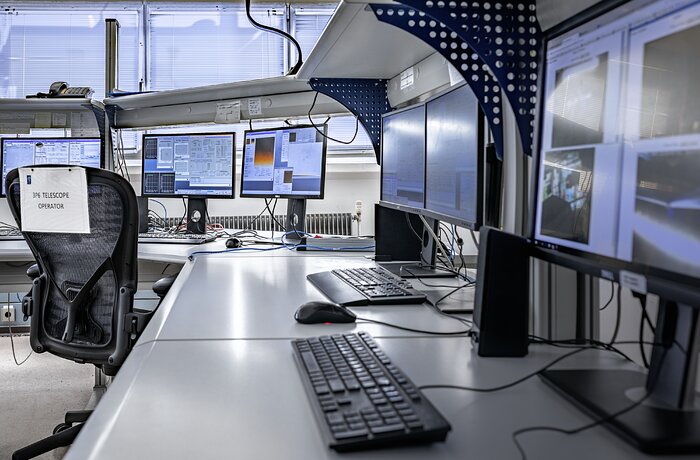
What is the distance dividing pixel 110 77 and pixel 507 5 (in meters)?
Answer: 2.68

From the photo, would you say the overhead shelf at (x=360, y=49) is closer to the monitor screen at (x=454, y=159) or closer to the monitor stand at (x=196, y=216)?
the monitor screen at (x=454, y=159)

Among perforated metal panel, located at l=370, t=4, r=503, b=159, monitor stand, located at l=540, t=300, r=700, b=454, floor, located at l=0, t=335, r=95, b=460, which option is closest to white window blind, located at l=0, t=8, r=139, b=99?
floor, located at l=0, t=335, r=95, b=460

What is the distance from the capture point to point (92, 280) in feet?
6.41

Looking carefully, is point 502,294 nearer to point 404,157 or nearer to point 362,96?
point 404,157

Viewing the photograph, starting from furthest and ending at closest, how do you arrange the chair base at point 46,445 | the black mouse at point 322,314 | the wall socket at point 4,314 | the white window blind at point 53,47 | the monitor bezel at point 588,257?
the white window blind at point 53,47 → the wall socket at point 4,314 → the chair base at point 46,445 → the black mouse at point 322,314 → the monitor bezel at point 588,257

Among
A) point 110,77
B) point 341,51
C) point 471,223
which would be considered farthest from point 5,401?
point 471,223

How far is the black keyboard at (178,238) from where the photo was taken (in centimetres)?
256

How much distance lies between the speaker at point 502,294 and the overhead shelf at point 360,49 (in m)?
0.59

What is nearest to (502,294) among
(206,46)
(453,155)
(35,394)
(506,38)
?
(506,38)

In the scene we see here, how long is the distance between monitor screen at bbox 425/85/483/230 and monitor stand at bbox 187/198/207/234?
1.51m

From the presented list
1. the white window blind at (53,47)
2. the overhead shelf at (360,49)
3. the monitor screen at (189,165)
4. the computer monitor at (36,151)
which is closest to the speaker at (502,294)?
the overhead shelf at (360,49)

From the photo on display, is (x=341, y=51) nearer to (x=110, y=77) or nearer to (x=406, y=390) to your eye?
(x=406, y=390)

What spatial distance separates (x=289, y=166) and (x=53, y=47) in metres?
2.85

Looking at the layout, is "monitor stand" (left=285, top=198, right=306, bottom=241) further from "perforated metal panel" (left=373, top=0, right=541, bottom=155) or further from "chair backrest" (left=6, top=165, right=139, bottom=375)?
"perforated metal panel" (left=373, top=0, right=541, bottom=155)
